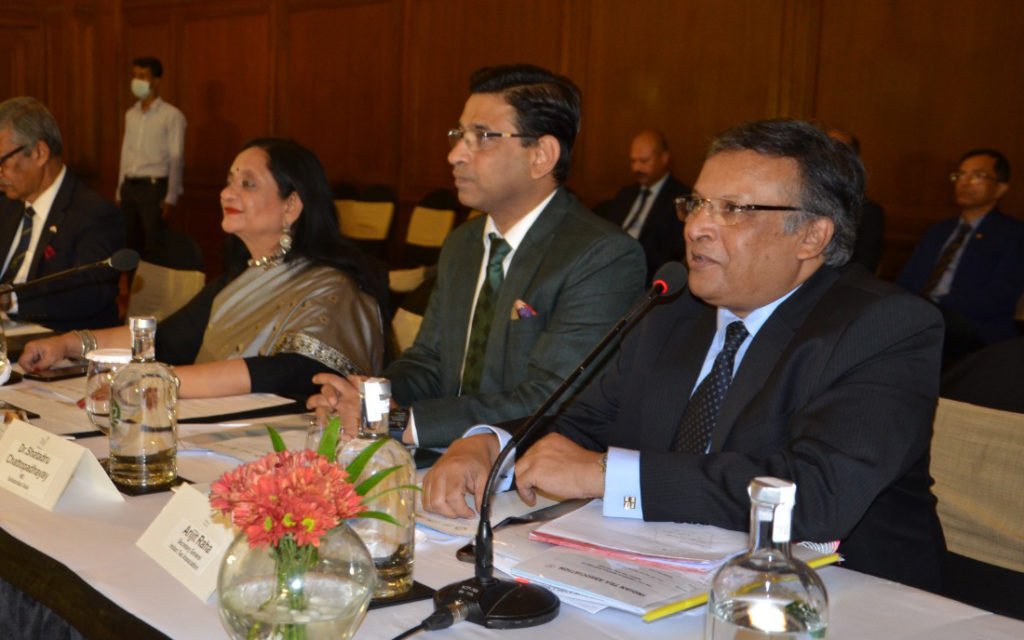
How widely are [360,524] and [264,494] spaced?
0.36 meters

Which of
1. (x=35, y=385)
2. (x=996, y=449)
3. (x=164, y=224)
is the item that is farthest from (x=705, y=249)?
(x=164, y=224)

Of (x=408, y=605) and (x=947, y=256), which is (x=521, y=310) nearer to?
(x=408, y=605)

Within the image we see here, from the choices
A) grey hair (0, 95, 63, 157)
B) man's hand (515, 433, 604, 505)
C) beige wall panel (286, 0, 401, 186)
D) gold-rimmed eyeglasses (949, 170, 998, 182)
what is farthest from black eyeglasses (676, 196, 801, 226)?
beige wall panel (286, 0, 401, 186)

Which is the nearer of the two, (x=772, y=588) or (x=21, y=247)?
(x=772, y=588)

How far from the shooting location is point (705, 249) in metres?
1.84

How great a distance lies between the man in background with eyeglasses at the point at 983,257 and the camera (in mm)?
5090

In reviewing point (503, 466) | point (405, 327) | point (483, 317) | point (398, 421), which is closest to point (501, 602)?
point (503, 466)

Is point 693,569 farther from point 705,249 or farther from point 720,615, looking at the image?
point 705,249

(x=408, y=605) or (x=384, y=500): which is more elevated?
(x=384, y=500)

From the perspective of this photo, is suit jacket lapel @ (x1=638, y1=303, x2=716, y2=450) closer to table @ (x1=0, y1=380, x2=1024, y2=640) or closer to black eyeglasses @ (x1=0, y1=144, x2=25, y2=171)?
table @ (x1=0, y1=380, x2=1024, y2=640)

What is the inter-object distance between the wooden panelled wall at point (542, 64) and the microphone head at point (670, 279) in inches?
172

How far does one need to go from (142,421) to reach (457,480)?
1.74 ft

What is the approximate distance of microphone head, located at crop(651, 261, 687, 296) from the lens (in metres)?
1.64

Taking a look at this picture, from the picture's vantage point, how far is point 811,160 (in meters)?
1.83
